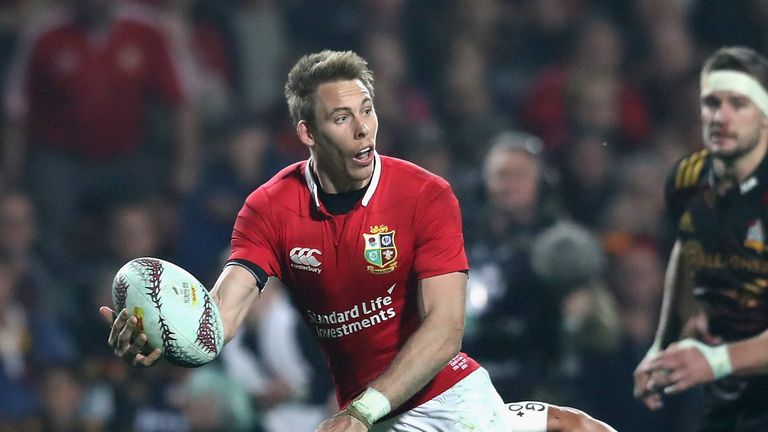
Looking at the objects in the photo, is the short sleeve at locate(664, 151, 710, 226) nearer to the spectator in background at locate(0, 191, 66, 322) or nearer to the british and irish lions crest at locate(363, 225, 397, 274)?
the british and irish lions crest at locate(363, 225, 397, 274)

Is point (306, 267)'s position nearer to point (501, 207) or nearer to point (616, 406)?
point (501, 207)

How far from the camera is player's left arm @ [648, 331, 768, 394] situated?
590cm

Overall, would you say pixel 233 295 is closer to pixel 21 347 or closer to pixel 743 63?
pixel 743 63

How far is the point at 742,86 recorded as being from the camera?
6.29 meters

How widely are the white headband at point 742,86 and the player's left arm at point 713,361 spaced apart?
3.33 feet

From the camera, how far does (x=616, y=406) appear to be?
8.56 meters

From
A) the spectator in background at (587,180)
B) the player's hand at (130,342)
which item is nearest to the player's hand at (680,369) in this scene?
the player's hand at (130,342)

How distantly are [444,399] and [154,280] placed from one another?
1.20m

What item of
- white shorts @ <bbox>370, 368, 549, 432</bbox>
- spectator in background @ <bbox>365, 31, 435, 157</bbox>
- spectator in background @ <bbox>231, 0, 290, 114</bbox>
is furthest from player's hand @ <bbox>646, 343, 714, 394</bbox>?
spectator in background @ <bbox>231, 0, 290, 114</bbox>

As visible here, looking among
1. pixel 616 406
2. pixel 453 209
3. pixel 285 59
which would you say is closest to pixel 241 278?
pixel 453 209

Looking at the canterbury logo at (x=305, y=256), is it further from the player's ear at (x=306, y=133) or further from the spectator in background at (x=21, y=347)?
the spectator in background at (x=21, y=347)

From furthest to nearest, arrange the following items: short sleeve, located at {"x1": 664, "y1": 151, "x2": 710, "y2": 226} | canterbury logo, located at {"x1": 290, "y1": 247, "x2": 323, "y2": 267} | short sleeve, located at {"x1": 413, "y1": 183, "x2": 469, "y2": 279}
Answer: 1. short sleeve, located at {"x1": 664, "y1": 151, "x2": 710, "y2": 226}
2. canterbury logo, located at {"x1": 290, "y1": 247, "x2": 323, "y2": 267}
3. short sleeve, located at {"x1": 413, "y1": 183, "x2": 469, "y2": 279}

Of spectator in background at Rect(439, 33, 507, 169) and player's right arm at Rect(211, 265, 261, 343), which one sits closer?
player's right arm at Rect(211, 265, 261, 343)

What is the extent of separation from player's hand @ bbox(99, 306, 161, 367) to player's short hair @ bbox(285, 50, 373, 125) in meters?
1.02
